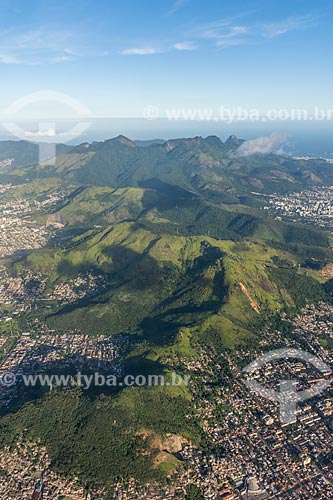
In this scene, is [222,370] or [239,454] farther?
[222,370]

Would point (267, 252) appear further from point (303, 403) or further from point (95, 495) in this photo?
point (95, 495)

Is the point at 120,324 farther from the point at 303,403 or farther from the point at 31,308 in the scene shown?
the point at 303,403

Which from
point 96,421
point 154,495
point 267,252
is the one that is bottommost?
point 154,495

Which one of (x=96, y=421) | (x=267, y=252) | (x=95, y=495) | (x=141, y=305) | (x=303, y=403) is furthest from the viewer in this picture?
(x=267, y=252)

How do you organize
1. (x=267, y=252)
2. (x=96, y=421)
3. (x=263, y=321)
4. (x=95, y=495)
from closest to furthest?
(x=95, y=495) < (x=96, y=421) < (x=263, y=321) < (x=267, y=252)

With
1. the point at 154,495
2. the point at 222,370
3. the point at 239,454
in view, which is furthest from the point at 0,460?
the point at 222,370

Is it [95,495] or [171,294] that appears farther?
[171,294]

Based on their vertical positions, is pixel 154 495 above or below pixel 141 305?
below

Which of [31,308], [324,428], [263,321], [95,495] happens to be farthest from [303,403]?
[31,308]

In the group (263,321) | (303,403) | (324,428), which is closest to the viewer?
(324,428)
